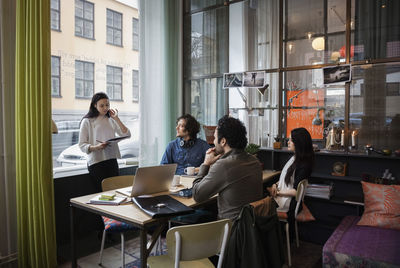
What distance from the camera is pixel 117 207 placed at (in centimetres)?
211

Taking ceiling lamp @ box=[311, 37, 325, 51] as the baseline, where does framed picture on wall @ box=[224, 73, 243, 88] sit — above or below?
below

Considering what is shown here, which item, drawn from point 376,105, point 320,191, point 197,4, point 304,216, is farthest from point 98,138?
point 376,105

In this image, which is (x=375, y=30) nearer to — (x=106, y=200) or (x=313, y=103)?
(x=313, y=103)

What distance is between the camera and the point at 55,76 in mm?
3289

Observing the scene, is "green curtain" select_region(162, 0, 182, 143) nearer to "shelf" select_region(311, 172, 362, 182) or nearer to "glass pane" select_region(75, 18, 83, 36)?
"glass pane" select_region(75, 18, 83, 36)

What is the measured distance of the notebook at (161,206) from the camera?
1907mm

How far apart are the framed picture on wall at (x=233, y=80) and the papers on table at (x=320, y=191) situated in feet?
5.21

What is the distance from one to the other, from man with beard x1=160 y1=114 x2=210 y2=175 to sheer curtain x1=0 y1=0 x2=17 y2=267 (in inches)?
57.7

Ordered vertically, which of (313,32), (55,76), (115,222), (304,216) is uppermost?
(313,32)

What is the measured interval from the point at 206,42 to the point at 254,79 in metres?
0.97

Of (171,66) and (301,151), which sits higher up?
(171,66)

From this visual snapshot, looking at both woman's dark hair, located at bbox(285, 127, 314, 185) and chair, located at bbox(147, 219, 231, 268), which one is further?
woman's dark hair, located at bbox(285, 127, 314, 185)

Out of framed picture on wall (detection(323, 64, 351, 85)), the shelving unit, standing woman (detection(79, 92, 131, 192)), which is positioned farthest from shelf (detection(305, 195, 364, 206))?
standing woman (detection(79, 92, 131, 192))

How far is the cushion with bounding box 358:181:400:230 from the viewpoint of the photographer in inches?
107
